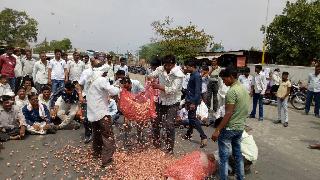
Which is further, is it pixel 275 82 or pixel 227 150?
pixel 275 82

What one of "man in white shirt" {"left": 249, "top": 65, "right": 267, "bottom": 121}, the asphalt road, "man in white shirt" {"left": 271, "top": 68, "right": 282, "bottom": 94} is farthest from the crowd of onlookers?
"man in white shirt" {"left": 271, "top": 68, "right": 282, "bottom": 94}

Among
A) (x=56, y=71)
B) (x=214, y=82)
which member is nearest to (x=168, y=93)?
(x=214, y=82)

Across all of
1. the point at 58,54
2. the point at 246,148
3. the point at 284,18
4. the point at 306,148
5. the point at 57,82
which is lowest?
the point at 306,148

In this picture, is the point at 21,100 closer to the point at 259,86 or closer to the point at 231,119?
the point at 231,119

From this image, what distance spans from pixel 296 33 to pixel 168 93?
22.4 meters

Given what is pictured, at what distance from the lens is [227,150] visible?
19.4 feet

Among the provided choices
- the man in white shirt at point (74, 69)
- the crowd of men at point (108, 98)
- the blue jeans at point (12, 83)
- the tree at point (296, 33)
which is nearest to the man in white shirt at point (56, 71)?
the crowd of men at point (108, 98)

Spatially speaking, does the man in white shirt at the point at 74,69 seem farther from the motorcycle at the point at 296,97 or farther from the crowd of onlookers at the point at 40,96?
the motorcycle at the point at 296,97

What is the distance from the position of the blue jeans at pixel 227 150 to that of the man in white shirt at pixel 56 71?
739 centimetres

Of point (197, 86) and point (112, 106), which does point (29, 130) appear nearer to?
point (112, 106)

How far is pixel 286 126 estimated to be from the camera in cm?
1195

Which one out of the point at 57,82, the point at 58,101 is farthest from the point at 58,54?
the point at 58,101

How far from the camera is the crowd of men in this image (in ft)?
19.5

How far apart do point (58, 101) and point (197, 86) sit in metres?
3.98
